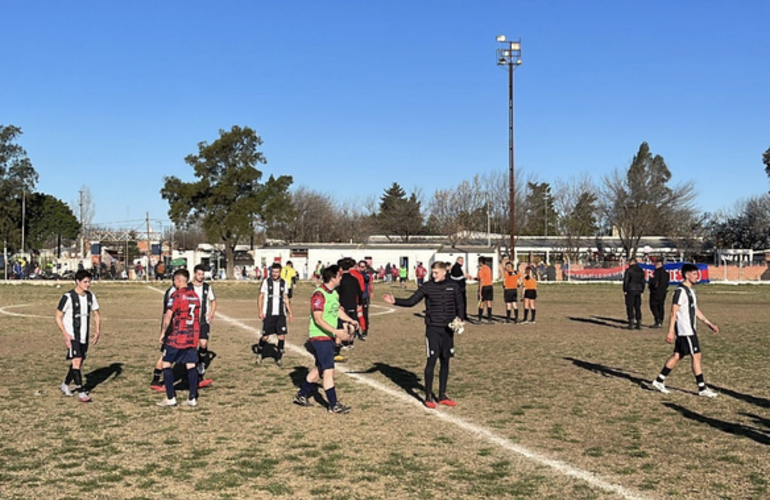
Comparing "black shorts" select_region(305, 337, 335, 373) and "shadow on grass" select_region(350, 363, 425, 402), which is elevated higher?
"black shorts" select_region(305, 337, 335, 373)

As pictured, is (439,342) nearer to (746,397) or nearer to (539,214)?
(746,397)

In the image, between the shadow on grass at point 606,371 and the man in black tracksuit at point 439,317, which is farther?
the shadow on grass at point 606,371

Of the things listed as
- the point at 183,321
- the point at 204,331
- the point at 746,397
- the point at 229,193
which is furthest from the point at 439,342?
the point at 229,193

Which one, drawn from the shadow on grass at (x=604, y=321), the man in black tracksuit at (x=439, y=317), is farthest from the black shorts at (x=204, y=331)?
the shadow on grass at (x=604, y=321)

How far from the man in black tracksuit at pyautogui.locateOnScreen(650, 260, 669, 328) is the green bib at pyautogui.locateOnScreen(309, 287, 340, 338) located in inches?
526

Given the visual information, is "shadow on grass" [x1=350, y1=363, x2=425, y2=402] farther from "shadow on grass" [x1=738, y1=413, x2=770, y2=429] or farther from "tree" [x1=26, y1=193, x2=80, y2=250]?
"tree" [x1=26, y1=193, x2=80, y2=250]

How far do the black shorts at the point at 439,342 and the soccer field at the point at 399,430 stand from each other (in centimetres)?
72

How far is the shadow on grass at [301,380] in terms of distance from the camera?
10.0m

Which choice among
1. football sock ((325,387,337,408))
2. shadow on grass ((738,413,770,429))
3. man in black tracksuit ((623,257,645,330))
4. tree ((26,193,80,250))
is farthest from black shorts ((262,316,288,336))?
tree ((26,193,80,250))

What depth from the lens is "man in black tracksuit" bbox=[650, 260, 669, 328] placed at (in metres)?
20.4

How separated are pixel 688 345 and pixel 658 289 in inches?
419

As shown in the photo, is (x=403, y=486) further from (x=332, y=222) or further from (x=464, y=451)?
(x=332, y=222)

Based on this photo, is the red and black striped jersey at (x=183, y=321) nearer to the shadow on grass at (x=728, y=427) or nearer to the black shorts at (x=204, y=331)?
the black shorts at (x=204, y=331)

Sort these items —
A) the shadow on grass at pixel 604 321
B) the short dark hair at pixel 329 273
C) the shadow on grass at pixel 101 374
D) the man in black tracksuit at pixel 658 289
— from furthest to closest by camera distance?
the shadow on grass at pixel 604 321
the man in black tracksuit at pixel 658 289
the shadow on grass at pixel 101 374
the short dark hair at pixel 329 273
